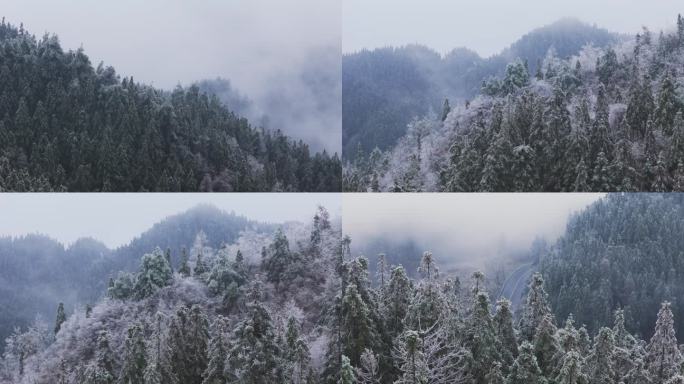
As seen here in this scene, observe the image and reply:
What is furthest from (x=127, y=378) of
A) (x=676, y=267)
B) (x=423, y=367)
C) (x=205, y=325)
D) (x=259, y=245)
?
(x=676, y=267)

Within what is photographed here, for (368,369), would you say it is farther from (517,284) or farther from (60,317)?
(60,317)

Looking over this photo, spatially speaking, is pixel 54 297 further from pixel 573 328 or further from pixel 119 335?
pixel 573 328

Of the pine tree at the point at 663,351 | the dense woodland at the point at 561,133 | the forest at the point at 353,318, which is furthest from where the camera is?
the dense woodland at the point at 561,133

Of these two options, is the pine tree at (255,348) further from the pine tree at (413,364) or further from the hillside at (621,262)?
the hillside at (621,262)

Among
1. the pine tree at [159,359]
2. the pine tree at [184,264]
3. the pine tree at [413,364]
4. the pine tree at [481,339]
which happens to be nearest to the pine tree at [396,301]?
the pine tree at [413,364]

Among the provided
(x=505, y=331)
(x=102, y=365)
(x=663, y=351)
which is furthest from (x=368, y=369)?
(x=663, y=351)

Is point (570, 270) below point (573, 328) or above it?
above

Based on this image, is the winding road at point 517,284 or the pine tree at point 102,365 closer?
the pine tree at point 102,365
